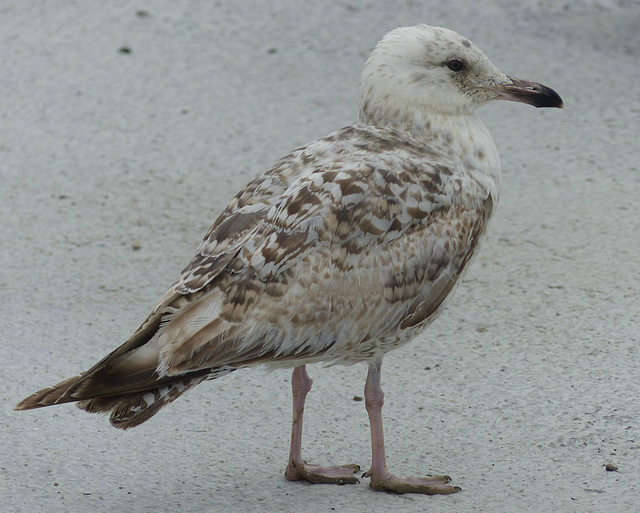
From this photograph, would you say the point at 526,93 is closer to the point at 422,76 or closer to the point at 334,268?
the point at 422,76

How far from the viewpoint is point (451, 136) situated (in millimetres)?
3871

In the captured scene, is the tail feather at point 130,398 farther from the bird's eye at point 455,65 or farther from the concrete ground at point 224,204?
the bird's eye at point 455,65

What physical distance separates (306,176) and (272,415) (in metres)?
1.21

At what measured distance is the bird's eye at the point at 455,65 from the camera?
156 inches

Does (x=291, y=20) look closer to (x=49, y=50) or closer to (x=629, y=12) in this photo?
(x=49, y=50)

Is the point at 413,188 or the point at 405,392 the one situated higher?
the point at 413,188

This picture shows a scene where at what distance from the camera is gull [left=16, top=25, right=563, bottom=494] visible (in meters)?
3.46

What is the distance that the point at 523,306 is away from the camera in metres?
5.25

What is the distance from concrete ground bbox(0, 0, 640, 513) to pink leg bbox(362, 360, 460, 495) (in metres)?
0.05

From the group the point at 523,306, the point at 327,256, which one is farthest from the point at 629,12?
the point at 327,256

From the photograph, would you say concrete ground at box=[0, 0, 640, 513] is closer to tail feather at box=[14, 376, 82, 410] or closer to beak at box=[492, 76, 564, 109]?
tail feather at box=[14, 376, 82, 410]

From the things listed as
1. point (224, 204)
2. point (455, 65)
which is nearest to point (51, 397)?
point (455, 65)

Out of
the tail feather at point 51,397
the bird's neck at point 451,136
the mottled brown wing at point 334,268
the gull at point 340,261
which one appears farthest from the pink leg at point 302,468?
the bird's neck at point 451,136

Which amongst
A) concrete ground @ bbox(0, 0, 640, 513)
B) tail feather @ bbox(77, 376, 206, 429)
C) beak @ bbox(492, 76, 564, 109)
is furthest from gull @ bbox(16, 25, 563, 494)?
concrete ground @ bbox(0, 0, 640, 513)
